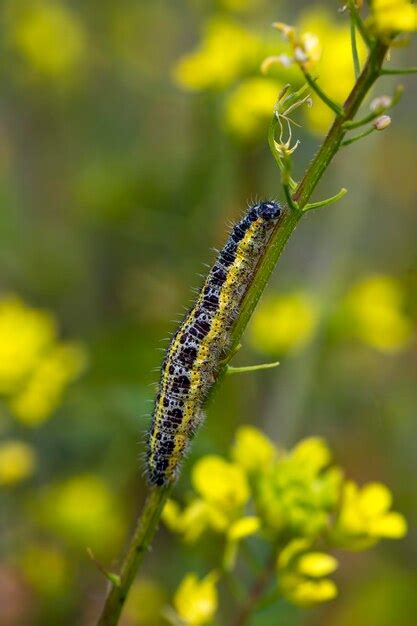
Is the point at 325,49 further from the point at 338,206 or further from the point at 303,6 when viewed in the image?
the point at 303,6

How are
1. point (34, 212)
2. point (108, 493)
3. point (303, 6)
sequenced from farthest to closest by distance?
1. point (303, 6)
2. point (34, 212)
3. point (108, 493)

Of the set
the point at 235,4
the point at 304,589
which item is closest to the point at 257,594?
the point at 304,589

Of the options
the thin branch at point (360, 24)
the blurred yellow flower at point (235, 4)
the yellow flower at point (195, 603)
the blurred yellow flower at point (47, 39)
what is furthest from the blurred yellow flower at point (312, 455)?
the blurred yellow flower at point (47, 39)

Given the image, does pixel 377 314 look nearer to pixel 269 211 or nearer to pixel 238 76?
pixel 238 76

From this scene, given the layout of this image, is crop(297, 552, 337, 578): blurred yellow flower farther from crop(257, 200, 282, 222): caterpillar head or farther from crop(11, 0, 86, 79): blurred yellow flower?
crop(11, 0, 86, 79): blurred yellow flower

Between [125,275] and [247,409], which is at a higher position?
[125,275]

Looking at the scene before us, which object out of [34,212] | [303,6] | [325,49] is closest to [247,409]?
[325,49]

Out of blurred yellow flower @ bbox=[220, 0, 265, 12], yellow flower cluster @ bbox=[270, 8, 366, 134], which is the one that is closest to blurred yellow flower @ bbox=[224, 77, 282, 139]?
yellow flower cluster @ bbox=[270, 8, 366, 134]
